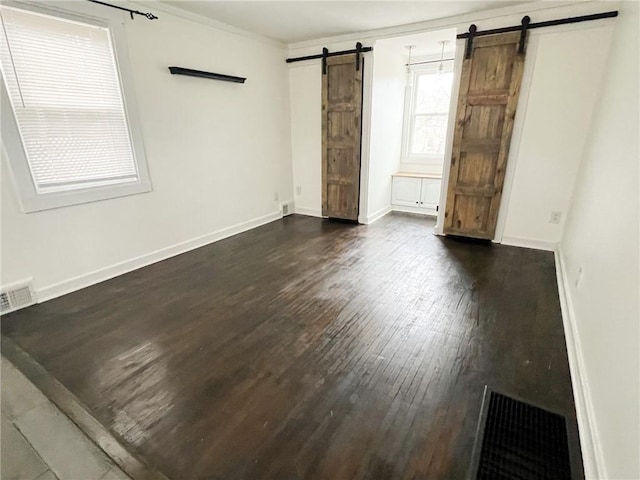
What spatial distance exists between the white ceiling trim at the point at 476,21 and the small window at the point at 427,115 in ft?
4.90

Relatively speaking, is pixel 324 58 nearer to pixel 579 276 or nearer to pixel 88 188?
pixel 88 188

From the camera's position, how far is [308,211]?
17.2ft

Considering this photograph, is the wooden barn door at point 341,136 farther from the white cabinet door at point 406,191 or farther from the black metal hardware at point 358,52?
the white cabinet door at point 406,191

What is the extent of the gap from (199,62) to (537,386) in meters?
4.13

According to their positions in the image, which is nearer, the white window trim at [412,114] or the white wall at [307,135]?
the white wall at [307,135]

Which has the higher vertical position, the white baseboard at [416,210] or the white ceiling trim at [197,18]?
the white ceiling trim at [197,18]

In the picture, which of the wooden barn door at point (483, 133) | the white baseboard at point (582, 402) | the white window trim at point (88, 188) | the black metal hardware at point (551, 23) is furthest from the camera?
the wooden barn door at point (483, 133)

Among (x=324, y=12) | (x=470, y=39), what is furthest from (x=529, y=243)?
(x=324, y=12)

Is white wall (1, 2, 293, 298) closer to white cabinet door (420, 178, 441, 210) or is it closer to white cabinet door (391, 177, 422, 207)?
white cabinet door (391, 177, 422, 207)

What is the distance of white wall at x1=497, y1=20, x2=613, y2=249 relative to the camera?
10.0 feet

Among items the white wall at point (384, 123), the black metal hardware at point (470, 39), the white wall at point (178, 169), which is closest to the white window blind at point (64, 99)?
the white wall at point (178, 169)

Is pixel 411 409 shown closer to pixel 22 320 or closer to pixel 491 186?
pixel 22 320

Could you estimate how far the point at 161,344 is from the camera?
212 cm

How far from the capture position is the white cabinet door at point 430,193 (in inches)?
198
